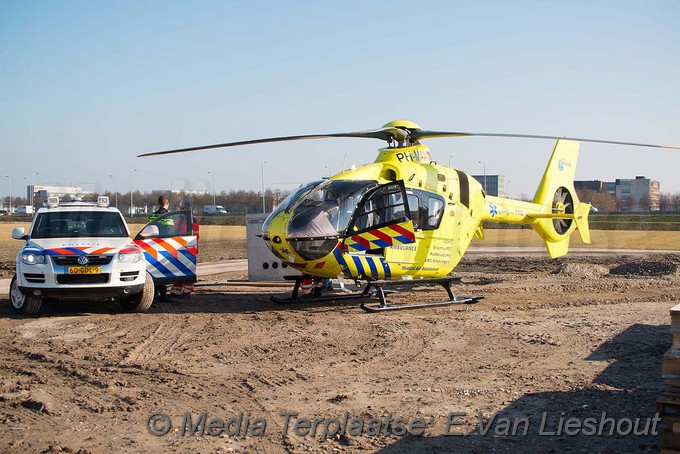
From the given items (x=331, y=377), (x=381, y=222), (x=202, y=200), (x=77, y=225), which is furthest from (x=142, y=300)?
(x=202, y=200)

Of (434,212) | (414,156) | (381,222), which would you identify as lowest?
(381,222)

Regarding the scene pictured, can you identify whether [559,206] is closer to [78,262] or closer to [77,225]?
[77,225]

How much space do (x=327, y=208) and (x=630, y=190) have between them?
444ft

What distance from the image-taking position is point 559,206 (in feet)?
55.3

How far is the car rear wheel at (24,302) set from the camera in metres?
11.1

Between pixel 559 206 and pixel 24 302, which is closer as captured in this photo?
pixel 24 302

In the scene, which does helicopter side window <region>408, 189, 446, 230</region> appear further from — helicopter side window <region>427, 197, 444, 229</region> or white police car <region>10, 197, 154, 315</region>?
white police car <region>10, 197, 154, 315</region>

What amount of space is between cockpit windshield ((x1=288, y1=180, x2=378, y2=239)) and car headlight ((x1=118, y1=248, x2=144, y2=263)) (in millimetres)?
2641

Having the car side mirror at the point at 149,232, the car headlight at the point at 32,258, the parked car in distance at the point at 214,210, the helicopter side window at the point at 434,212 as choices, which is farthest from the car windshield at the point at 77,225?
the parked car in distance at the point at 214,210

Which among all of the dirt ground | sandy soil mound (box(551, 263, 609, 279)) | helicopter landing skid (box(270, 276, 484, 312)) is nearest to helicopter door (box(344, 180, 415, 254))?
helicopter landing skid (box(270, 276, 484, 312))

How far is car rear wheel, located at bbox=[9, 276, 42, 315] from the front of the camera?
36.3ft

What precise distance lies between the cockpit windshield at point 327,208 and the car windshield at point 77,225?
11.1ft

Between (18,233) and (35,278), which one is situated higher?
(18,233)

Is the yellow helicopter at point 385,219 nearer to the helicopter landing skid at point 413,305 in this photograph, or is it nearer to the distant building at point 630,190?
the helicopter landing skid at point 413,305
